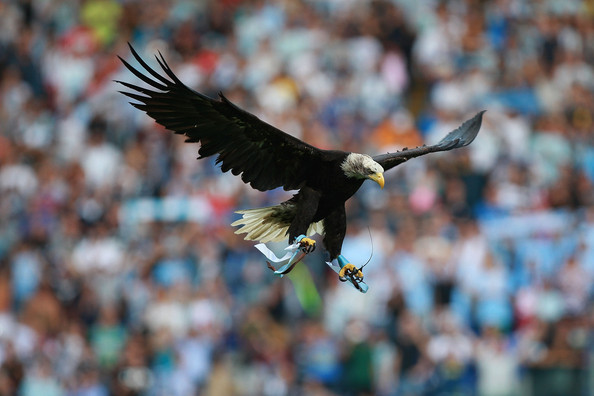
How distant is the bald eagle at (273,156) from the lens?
5.78 meters

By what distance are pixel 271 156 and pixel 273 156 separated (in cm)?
1

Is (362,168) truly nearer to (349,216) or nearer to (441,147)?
(441,147)

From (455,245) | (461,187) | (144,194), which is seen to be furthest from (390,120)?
(144,194)

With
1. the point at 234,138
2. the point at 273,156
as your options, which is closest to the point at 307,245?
the point at 273,156

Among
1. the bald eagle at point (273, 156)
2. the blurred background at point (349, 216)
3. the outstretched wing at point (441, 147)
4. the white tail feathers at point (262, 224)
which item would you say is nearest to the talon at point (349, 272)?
the bald eagle at point (273, 156)

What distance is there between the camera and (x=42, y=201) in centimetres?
1445

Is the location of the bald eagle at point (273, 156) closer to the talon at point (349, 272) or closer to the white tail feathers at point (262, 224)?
the talon at point (349, 272)

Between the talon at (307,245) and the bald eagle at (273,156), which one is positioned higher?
the bald eagle at (273,156)

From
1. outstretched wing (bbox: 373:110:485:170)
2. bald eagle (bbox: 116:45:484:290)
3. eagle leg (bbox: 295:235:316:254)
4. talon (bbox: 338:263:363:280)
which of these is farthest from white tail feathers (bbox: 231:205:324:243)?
eagle leg (bbox: 295:235:316:254)

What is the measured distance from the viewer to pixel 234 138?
6043 millimetres

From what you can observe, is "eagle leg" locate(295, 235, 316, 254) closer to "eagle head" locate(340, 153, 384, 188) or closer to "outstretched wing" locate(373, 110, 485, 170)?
"eagle head" locate(340, 153, 384, 188)

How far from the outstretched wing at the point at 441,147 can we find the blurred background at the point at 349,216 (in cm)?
473

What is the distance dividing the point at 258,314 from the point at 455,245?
2.46m

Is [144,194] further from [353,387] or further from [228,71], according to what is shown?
[353,387]
